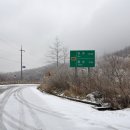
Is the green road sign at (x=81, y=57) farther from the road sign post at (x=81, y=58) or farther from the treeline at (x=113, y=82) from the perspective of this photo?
the treeline at (x=113, y=82)

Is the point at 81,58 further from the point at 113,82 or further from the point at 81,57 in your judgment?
the point at 113,82

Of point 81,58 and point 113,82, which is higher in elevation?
point 81,58

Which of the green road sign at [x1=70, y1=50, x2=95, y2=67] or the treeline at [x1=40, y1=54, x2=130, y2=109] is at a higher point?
the green road sign at [x1=70, y1=50, x2=95, y2=67]

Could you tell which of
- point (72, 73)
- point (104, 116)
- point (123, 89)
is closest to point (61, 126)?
point (104, 116)

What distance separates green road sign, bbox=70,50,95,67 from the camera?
29562 millimetres

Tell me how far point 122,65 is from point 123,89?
1919 mm

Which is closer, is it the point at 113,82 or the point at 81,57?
the point at 113,82

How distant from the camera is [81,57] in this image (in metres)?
29.8

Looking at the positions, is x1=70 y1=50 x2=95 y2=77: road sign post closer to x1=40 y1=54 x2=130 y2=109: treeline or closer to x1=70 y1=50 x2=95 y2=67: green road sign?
x1=70 y1=50 x2=95 y2=67: green road sign

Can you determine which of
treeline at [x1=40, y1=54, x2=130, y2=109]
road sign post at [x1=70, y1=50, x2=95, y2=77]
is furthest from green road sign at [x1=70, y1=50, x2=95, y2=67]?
treeline at [x1=40, y1=54, x2=130, y2=109]

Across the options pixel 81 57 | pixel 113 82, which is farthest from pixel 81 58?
pixel 113 82

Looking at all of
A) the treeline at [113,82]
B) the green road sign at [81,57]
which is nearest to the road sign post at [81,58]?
the green road sign at [81,57]

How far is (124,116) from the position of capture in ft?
37.1

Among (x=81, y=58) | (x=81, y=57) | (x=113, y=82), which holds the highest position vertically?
(x=81, y=57)
